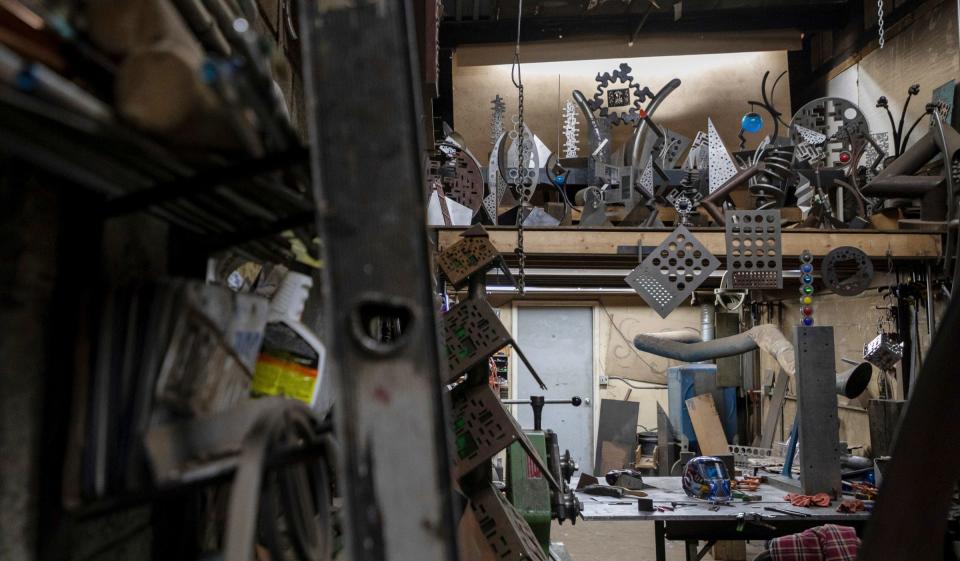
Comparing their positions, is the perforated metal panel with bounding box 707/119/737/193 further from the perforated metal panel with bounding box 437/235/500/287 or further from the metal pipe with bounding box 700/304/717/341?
the perforated metal panel with bounding box 437/235/500/287

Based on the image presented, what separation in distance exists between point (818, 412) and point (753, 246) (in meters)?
1.19

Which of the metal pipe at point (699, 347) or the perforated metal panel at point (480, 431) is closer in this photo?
the perforated metal panel at point (480, 431)

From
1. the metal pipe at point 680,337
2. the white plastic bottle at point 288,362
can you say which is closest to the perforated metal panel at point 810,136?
the metal pipe at point 680,337

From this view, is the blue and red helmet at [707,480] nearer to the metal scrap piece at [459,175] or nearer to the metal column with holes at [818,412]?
the metal column with holes at [818,412]

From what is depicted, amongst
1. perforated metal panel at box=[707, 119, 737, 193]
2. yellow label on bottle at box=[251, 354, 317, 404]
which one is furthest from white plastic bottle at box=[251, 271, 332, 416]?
perforated metal panel at box=[707, 119, 737, 193]

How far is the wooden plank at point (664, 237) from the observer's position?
4.71 meters

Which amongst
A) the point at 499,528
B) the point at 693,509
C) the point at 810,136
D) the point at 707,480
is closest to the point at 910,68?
the point at 810,136

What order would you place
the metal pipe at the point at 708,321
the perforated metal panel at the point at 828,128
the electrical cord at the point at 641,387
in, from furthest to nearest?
the electrical cord at the point at 641,387 → the metal pipe at the point at 708,321 → the perforated metal panel at the point at 828,128

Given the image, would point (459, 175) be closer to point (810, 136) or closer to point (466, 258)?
point (466, 258)

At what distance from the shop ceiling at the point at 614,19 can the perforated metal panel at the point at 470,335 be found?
6.81 m

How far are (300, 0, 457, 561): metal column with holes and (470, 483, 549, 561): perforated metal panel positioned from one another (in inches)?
72.1

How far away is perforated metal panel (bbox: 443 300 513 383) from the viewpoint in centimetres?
237

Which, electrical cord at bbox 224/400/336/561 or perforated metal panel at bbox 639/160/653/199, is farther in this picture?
perforated metal panel at bbox 639/160/653/199

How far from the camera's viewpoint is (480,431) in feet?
7.75
